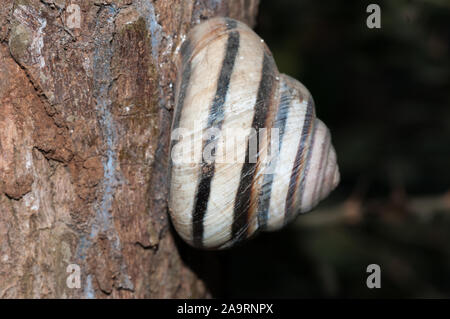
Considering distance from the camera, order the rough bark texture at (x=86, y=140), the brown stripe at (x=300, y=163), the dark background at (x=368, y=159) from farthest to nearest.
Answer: the dark background at (x=368, y=159)
the brown stripe at (x=300, y=163)
the rough bark texture at (x=86, y=140)

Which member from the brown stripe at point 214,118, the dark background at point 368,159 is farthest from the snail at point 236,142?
the dark background at point 368,159

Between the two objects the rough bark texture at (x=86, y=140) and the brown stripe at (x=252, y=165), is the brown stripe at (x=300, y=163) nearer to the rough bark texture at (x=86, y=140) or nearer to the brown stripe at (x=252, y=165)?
the brown stripe at (x=252, y=165)

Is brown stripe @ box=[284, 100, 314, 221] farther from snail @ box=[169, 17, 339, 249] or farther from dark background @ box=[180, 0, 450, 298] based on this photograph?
dark background @ box=[180, 0, 450, 298]

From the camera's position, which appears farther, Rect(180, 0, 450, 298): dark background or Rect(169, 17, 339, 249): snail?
Rect(180, 0, 450, 298): dark background

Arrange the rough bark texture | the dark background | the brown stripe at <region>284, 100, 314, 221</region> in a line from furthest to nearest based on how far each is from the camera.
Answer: the dark background
the brown stripe at <region>284, 100, 314, 221</region>
the rough bark texture

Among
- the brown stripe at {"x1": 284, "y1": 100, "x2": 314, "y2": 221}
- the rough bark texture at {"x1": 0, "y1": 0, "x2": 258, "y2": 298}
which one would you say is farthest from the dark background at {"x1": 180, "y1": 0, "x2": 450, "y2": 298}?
the rough bark texture at {"x1": 0, "y1": 0, "x2": 258, "y2": 298}

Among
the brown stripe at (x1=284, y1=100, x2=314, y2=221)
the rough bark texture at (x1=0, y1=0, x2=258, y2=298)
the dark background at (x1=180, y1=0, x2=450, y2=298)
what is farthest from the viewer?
the dark background at (x1=180, y1=0, x2=450, y2=298)
